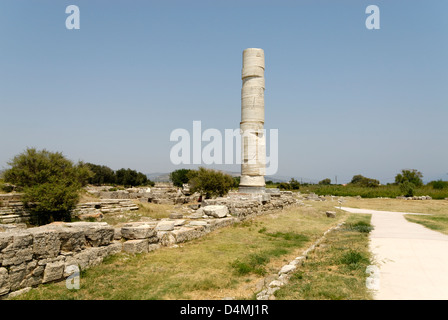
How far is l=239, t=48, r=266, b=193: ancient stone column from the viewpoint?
17.3 meters

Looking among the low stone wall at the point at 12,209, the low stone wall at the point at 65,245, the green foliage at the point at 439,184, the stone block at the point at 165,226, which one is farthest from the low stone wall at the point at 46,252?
the green foliage at the point at 439,184

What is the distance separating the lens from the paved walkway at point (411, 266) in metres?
4.46

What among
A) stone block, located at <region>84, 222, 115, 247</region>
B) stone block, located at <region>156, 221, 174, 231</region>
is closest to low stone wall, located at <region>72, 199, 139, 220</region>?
stone block, located at <region>156, 221, 174, 231</region>

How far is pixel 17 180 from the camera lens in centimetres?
1565

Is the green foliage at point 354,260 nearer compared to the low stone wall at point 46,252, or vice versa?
the low stone wall at point 46,252

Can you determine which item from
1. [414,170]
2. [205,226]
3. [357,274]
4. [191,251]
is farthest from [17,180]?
[414,170]

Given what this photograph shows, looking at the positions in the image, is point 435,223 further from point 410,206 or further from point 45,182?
point 45,182

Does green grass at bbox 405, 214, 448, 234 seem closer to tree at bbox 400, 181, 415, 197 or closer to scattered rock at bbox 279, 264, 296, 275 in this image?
scattered rock at bbox 279, 264, 296, 275

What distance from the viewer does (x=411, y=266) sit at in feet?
19.2

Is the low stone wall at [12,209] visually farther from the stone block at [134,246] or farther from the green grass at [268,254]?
the green grass at [268,254]

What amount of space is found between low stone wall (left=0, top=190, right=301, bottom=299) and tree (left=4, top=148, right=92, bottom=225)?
8502mm

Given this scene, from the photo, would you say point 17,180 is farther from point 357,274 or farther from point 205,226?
point 357,274

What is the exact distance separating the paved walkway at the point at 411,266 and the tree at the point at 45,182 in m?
14.3
